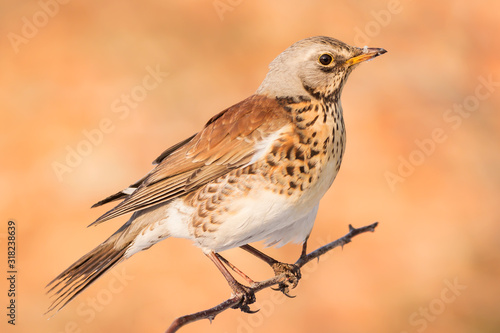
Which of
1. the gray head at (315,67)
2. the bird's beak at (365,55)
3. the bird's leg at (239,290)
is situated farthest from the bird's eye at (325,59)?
the bird's leg at (239,290)

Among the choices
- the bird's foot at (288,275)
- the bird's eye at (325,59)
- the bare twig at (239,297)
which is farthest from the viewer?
the bird's foot at (288,275)

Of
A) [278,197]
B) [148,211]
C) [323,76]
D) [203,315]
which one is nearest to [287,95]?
[323,76]

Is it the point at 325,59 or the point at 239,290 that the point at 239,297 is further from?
the point at 325,59

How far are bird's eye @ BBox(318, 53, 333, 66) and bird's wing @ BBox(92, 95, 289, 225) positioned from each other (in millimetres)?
385

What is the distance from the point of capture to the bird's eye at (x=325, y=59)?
3.59 metres

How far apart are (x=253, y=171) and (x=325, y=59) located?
80 centimetres

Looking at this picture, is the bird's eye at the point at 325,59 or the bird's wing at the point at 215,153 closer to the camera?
the bird's eye at the point at 325,59

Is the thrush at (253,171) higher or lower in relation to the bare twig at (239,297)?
higher

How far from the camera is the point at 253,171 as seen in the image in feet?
12.2

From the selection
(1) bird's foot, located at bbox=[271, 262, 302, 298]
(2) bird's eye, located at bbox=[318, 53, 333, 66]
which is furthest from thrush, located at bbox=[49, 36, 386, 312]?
(1) bird's foot, located at bbox=[271, 262, 302, 298]

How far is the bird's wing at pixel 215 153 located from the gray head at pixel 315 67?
14 centimetres

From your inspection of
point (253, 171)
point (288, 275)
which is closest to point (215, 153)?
point (253, 171)

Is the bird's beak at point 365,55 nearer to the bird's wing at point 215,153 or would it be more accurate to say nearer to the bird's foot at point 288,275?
the bird's wing at point 215,153

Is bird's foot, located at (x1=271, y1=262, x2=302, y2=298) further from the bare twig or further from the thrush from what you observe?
the thrush
